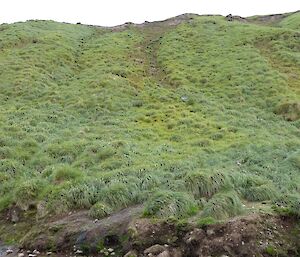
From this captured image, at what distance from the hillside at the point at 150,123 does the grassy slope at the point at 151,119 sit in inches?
2.9

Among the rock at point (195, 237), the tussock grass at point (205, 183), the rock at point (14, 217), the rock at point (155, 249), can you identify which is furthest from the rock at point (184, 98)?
the rock at point (155, 249)

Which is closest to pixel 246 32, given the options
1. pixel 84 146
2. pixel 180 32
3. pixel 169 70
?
pixel 180 32

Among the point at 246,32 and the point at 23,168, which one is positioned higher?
the point at 246,32

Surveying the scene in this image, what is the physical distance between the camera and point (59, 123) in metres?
26.4

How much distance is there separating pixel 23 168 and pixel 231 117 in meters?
13.3

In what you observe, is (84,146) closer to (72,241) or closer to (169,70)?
(72,241)

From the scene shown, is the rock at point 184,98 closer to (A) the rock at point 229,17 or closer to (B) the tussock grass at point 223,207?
(B) the tussock grass at point 223,207

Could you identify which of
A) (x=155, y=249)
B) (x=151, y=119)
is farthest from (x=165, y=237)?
(x=151, y=119)

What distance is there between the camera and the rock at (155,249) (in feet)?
38.1

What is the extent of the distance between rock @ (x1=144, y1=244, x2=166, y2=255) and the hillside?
4.27ft

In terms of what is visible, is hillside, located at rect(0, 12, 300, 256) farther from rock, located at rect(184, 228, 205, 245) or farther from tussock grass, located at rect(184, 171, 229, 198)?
rock, located at rect(184, 228, 205, 245)

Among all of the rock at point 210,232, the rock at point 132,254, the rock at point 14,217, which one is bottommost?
the rock at point 14,217

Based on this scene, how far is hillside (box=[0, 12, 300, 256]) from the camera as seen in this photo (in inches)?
582

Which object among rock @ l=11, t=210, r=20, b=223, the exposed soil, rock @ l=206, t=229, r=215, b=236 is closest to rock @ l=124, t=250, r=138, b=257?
the exposed soil
